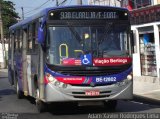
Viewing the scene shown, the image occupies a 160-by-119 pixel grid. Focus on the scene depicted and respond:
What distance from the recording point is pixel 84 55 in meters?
12.6

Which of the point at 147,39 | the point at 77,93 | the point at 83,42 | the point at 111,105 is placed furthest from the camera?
the point at 147,39

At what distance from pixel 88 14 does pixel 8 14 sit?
223ft

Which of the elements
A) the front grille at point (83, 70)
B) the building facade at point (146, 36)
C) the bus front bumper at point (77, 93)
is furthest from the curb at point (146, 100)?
the building facade at point (146, 36)

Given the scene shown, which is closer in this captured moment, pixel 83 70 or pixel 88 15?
pixel 83 70

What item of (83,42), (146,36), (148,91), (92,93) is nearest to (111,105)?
(92,93)

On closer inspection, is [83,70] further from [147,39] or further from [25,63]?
[147,39]

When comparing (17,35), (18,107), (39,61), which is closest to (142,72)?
(17,35)

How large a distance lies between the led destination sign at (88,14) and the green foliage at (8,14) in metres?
65.9

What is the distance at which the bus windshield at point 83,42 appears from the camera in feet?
41.2

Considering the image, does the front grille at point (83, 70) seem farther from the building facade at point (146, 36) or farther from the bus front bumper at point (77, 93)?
the building facade at point (146, 36)

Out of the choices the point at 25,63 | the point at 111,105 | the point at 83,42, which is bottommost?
the point at 111,105

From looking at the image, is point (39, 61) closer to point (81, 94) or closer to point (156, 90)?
point (81, 94)

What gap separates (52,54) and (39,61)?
0.83 m

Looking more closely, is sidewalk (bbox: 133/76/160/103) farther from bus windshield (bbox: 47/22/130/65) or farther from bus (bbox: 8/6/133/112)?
bus windshield (bbox: 47/22/130/65)
